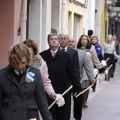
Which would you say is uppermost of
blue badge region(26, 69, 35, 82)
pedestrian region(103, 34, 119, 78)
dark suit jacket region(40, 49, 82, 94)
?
blue badge region(26, 69, 35, 82)

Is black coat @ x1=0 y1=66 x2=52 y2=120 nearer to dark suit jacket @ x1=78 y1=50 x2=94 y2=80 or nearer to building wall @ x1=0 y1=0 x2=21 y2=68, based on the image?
dark suit jacket @ x1=78 y1=50 x2=94 y2=80

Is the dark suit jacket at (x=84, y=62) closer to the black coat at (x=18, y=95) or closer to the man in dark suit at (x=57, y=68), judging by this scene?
the man in dark suit at (x=57, y=68)

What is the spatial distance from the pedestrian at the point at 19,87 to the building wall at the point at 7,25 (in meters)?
6.32

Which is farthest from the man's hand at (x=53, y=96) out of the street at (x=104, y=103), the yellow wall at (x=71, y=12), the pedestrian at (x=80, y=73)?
the yellow wall at (x=71, y=12)

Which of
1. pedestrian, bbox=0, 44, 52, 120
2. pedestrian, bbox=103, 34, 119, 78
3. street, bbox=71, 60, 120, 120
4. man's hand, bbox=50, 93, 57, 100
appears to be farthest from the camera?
pedestrian, bbox=103, 34, 119, 78

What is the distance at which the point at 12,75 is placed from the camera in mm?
5555

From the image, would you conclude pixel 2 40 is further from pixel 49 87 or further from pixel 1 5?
pixel 49 87

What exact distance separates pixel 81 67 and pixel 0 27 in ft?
7.08

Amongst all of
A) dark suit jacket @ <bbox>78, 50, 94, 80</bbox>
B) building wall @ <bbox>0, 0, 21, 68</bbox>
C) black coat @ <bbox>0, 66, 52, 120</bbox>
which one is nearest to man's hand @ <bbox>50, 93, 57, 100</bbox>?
black coat @ <bbox>0, 66, 52, 120</bbox>

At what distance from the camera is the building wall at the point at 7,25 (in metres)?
12.0

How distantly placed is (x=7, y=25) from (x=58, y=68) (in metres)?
3.62

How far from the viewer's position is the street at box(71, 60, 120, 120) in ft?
38.8

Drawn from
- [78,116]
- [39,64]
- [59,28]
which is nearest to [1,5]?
[78,116]

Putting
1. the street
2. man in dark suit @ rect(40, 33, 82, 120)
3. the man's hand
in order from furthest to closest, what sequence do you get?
1. the street
2. man in dark suit @ rect(40, 33, 82, 120)
3. the man's hand
